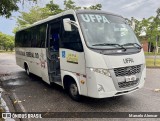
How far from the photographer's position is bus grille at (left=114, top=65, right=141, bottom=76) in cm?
512

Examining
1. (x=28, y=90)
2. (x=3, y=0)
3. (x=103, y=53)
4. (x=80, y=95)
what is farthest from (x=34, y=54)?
(x=103, y=53)

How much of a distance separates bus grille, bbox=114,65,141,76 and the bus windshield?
2.13 ft

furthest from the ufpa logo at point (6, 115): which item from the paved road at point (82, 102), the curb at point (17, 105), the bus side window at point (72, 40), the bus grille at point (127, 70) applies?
the bus grille at point (127, 70)

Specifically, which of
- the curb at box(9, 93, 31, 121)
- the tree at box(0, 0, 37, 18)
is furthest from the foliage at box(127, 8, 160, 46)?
the curb at box(9, 93, 31, 121)

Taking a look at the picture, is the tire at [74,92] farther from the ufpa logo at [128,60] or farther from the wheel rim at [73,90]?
the ufpa logo at [128,60]

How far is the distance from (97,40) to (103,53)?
19.8 inches

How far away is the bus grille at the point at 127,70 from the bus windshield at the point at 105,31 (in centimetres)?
65

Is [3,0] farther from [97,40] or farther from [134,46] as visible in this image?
[134,46]

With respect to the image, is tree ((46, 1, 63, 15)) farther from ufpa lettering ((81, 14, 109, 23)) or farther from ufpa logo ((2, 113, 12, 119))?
ufpa logo ((2, 113, 12, 119))

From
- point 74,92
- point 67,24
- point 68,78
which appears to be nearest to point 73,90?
point 74,92

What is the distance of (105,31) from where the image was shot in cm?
562

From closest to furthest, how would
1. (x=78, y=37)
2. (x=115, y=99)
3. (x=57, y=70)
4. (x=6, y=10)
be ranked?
(x=78, y=37) < (x=115, y=99) < (x=57, y=70) < (x=6, y=10)

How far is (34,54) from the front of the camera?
29.6ft

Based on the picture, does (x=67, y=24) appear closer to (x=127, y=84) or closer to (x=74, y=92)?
(x=74, y=92)
